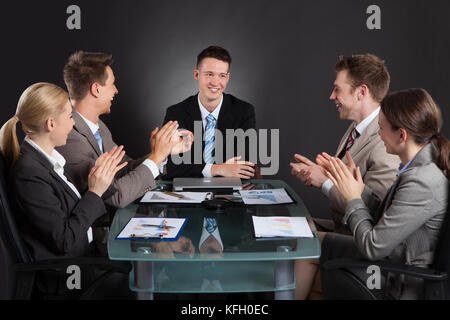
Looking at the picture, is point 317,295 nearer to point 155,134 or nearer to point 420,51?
point 155,134

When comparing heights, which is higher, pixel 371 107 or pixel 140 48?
pixel 140 48

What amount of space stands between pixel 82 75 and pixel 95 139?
1.28ft

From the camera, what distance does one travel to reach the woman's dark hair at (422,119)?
199 centimetres

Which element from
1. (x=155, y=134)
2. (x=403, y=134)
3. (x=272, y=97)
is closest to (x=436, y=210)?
(x=403, y=134)

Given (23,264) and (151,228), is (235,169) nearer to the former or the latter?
(151,228)

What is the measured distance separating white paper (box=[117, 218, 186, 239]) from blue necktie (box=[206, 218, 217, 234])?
113mm

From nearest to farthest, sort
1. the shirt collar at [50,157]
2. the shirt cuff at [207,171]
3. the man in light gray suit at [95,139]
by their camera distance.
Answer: the shirt collar at [50,157]
the man in light gray suit at [95,139]
the shirt cuff at [207,171]

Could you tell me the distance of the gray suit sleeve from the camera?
1896 mm

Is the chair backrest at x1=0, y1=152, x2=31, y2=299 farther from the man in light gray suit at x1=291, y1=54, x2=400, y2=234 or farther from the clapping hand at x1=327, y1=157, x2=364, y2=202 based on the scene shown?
the man in light gray suit at x1=291, y1=54, x2=400, y2=234

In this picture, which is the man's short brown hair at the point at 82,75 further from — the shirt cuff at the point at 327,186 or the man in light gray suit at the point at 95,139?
the shirt cuff at the point at 327,186

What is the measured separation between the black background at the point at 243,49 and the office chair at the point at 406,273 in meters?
3.16

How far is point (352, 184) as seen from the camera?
7.16 feet

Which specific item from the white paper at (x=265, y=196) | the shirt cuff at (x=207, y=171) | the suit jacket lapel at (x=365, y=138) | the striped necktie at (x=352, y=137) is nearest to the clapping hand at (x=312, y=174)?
the white paper at (x=265, y=196)
